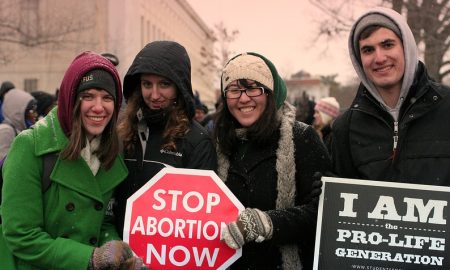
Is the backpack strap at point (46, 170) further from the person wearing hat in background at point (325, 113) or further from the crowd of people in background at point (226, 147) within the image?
the person wearing hat in background at point (325, 113)

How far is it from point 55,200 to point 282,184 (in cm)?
133

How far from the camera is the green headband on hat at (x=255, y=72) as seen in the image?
3.21 meters

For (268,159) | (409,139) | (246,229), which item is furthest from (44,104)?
(409,139)

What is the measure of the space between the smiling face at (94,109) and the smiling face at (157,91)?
1.15ft

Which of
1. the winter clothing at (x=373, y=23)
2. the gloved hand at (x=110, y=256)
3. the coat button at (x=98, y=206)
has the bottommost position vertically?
the gloved hand at (x=110, y=256)

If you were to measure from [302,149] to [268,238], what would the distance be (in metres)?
0.62

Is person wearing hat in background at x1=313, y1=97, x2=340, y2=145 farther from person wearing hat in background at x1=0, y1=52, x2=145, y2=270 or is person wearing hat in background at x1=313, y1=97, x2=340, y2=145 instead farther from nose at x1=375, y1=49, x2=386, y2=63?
person wearing hat in background at x1=0, y1=52, x2=145, y2=270

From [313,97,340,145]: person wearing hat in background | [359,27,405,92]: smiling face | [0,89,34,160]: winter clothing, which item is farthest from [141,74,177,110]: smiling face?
[313,97,340,145]: person wearing hat in background

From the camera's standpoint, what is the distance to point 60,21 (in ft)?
80.5

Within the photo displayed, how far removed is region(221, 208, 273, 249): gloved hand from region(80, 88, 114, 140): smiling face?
0.94 metres

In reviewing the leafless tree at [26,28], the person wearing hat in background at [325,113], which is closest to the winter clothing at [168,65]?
the person wearing hat in background at [325,113]

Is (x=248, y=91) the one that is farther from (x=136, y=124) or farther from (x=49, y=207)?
(x=49, y=207)

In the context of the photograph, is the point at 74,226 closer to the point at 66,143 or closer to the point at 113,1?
the point at 66,143

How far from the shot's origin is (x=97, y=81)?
2852mm
